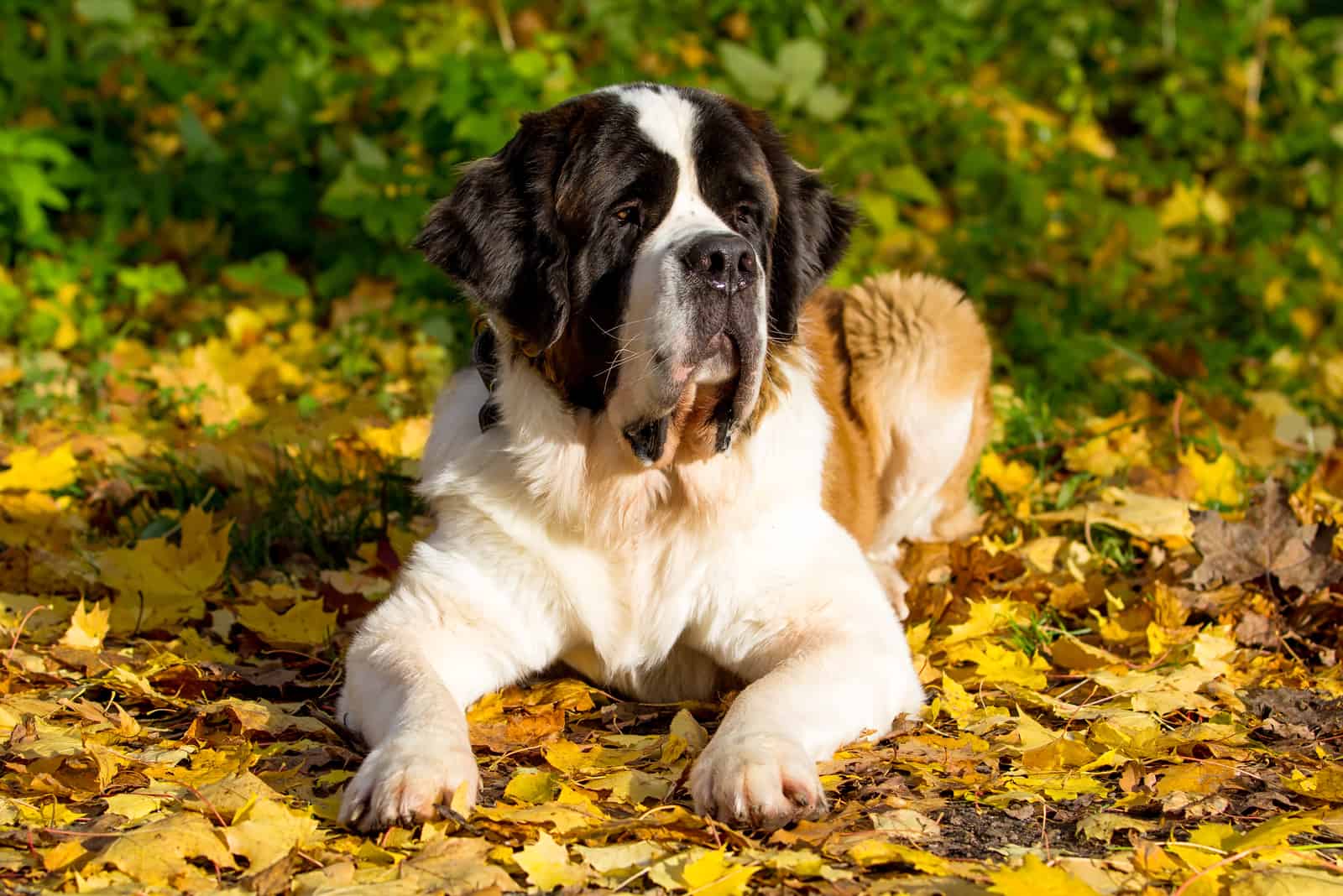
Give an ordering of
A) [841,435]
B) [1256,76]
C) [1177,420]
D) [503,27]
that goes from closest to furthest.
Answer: [841,435], [1177,420], [503,27], [1256,76]

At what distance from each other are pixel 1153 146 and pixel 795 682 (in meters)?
6.16

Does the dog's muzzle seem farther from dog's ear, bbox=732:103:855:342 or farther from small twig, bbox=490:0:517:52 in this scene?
small twig, bbox=490:0:517:52

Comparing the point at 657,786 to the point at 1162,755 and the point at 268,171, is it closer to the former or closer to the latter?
the point at 1162,755

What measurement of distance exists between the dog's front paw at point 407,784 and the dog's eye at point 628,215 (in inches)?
46.4

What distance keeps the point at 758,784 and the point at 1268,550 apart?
76.9 inches

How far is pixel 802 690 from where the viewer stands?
2795 mm

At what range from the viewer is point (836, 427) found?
4.02m

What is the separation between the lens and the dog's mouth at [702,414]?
2967 mm

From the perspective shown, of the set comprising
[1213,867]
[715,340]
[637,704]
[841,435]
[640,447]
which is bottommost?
[637,704]

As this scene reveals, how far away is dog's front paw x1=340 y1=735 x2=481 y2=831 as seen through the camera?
2.38 m

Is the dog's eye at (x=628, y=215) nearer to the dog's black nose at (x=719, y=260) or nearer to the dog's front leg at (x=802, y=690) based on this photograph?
the dog's black nose at (x=719, y=260)

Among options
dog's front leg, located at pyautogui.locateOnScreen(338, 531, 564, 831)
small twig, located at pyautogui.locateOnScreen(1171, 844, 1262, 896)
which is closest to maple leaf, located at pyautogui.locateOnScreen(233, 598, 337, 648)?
dog's front leg, located at pyautogui.locateOnScreen(338, 531, 564, 831)

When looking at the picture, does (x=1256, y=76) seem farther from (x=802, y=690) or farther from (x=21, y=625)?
(x=21, y=625)

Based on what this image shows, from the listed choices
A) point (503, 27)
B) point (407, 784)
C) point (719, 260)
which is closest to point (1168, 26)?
point (503, 27)
